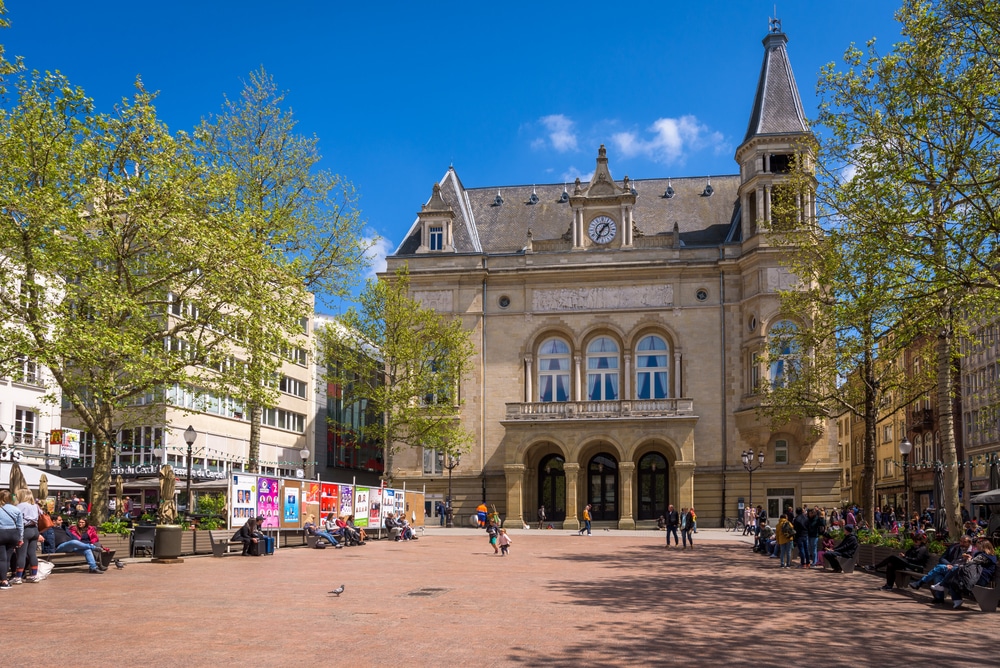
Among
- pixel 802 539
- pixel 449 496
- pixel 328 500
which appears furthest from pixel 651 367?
pixel 802 539

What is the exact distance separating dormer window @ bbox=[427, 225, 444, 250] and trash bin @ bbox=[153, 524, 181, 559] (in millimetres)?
39993

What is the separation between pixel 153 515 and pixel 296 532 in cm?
496

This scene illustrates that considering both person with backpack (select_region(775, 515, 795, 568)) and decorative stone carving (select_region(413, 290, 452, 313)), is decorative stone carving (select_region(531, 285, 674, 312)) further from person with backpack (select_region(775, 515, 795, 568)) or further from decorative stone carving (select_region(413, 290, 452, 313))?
person with backpack (select_region(775, 515, 795, 568))

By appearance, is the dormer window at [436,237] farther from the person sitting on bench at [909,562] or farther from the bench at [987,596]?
the bench at [987,596]

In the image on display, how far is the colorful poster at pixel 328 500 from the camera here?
35812 mm

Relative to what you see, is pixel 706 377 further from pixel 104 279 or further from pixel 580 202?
pixel 104 279

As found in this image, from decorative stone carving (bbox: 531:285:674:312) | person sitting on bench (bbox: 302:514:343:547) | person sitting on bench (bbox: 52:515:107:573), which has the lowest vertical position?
person sitting on bench (bbox: 302:514:343:547)

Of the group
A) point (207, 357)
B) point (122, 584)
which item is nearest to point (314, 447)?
point (207, 357)

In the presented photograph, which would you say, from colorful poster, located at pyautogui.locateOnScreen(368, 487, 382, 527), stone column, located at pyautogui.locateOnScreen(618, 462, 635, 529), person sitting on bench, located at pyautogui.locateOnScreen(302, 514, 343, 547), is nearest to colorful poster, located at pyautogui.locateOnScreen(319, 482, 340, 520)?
person sitting on bench, located at pyautogui.locateOnScreen(302, 514, 343, 547)

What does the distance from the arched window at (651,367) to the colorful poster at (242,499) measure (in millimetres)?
33909

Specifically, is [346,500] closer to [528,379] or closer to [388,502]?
[388,502]

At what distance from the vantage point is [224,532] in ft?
94.9

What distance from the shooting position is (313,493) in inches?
1377

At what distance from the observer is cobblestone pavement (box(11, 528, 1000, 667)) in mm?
11234
